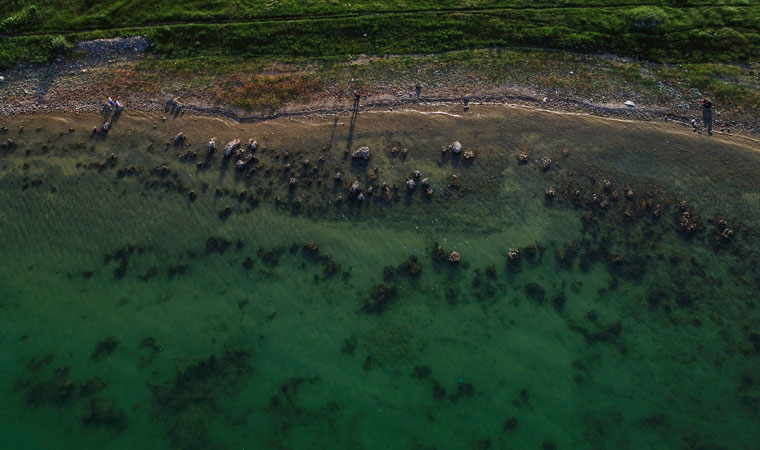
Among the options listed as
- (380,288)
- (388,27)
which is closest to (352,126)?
(388,27)

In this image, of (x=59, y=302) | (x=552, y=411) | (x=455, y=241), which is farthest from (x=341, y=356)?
(x=59, y=302)

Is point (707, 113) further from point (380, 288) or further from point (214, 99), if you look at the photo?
point (214, 99)

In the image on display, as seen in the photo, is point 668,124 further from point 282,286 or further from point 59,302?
point 59,302

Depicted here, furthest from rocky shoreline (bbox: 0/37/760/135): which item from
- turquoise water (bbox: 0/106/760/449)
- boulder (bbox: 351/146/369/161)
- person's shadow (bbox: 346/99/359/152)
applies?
boulder (bbox: 351/146/369/161)

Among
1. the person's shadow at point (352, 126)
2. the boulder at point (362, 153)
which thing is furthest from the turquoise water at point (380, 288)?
the boulder at point (362, 153)

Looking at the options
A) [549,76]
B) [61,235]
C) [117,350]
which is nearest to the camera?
[117,350]

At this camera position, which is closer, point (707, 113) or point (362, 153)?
point (362, 153)
